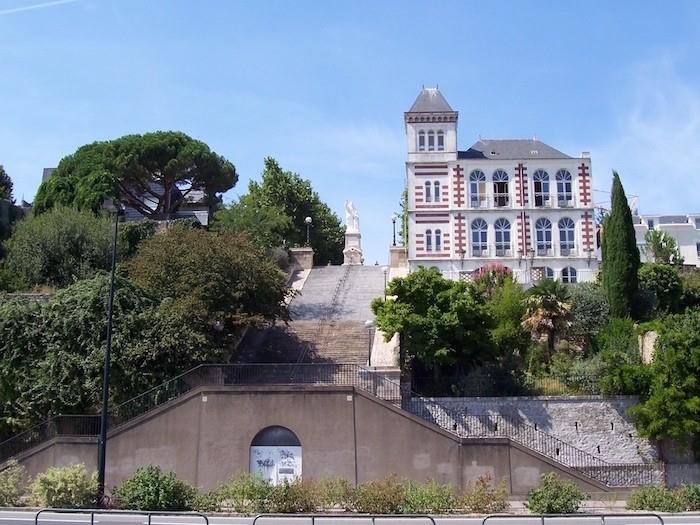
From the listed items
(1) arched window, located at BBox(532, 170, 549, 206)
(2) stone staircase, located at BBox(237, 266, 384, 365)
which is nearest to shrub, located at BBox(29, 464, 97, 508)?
(2) stone staircase, located at BBox(237, 266, 384, 365)

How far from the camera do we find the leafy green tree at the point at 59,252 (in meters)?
42.4

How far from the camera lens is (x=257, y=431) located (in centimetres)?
2823

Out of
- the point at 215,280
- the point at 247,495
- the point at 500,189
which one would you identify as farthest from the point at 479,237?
the point at 247,495

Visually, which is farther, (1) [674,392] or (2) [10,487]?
(1) [674,392]

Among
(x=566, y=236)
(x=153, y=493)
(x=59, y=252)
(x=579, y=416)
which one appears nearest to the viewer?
(x=153, y=493)

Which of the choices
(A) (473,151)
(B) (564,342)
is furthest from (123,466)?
(A) (473,151)

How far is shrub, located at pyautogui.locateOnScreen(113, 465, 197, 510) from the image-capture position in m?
22.6

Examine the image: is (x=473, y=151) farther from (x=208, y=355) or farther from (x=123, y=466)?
(x=123, y=466)

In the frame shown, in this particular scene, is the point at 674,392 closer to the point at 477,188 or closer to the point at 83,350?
the point at 83,350

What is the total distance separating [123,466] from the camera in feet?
92.3

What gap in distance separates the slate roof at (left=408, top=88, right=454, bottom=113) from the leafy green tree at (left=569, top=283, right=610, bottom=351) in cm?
1883

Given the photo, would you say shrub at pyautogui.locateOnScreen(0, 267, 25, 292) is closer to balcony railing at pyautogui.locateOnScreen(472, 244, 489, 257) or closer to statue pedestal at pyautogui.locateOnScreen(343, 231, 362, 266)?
balcony railing at pyautogui.locateOnScreen(472, 244, 489, 257)

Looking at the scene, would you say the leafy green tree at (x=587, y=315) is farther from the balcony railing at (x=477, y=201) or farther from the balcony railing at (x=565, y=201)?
the balcony railing at (x=477, y=201)

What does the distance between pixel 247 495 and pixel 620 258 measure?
872 inches
